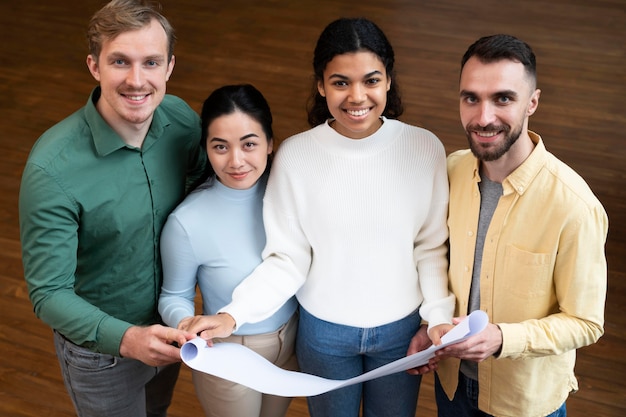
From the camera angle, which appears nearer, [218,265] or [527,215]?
[527,215]

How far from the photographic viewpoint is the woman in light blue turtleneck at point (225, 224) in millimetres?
2033

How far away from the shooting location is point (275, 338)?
2191 mm

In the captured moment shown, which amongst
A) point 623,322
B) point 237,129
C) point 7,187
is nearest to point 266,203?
point 237,129

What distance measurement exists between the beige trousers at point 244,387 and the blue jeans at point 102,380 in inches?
6.2

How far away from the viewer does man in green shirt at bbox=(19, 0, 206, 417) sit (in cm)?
191

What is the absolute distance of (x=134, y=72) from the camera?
192 centimetres

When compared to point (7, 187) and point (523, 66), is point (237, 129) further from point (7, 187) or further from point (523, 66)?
point (7, 187)

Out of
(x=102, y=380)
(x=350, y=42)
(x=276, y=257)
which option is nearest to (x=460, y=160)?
(x=350, y=42)

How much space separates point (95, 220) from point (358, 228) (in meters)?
0.60

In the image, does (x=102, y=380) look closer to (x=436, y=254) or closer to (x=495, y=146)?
(x=436, y=254)

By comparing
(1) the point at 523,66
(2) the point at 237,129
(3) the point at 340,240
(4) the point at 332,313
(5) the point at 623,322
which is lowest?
(5) the point at 623,322

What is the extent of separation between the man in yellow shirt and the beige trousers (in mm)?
487

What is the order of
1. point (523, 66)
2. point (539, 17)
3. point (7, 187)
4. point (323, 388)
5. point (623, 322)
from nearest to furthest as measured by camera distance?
point (523, 66) → point (323, 388) → point (623, 322) → point (7, 187) → point (539, 17)

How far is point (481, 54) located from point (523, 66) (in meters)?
0.09
